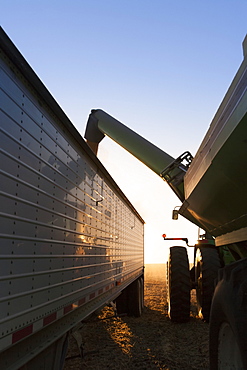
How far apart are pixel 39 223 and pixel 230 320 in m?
1.60

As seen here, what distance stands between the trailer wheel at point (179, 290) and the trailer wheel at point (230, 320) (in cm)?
415

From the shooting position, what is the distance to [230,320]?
8.25 feet

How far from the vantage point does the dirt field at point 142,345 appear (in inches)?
203

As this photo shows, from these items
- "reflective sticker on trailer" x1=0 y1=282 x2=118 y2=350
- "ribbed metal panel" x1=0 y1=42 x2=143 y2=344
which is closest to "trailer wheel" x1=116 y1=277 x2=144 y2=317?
"ribbed metal panel" x1=0 y1=42 x2=143 y2=344

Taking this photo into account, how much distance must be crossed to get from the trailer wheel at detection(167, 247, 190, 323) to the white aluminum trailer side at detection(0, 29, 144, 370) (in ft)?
9.37

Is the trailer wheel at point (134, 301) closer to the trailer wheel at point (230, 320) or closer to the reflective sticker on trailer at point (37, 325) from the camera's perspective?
the reflective sticker on trailer at point (37, 325)

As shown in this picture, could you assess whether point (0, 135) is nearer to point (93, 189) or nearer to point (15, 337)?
point (15, 337)

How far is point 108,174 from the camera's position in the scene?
5.82m

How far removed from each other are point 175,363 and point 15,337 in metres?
3.50

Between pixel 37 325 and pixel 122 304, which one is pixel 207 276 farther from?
pixel 37 325

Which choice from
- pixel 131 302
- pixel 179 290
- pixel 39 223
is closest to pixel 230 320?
pixel 39 223

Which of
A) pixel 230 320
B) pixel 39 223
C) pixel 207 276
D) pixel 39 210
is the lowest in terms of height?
pixel 230 320

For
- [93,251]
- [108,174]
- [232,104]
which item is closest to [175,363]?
[93,251]

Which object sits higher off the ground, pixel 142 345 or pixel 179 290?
pixel 179 290
